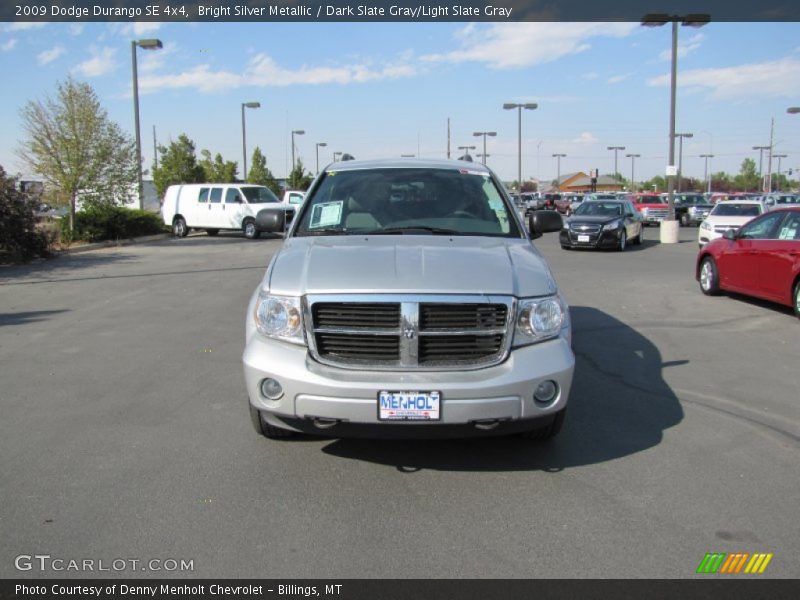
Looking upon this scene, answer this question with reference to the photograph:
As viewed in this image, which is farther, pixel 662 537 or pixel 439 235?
pixel 439 235

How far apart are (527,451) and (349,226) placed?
2.11 metres

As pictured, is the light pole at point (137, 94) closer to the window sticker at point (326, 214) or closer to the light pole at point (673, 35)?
the light pole at point (673, 35)

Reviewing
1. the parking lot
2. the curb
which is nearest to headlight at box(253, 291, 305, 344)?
the parking lot

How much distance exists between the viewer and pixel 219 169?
153 feet

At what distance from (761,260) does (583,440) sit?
679cm

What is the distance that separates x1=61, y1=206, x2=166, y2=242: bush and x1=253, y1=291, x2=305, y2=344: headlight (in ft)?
64.3

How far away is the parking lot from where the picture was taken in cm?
337

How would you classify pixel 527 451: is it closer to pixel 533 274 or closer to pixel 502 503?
pixel 502 503

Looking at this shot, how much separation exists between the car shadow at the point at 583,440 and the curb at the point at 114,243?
54.3 ft

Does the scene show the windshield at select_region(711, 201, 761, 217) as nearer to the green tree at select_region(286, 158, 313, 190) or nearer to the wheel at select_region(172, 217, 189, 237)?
the wheel at select_region(172, 217, 189, 237)

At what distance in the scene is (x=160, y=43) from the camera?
2330 centimetres

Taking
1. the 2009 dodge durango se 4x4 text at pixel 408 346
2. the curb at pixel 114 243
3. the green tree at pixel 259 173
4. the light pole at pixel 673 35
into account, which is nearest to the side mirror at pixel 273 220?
the 2009 dodge durango se 4x4 text at pixel 408 346

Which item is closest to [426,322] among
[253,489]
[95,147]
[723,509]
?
[253,489]

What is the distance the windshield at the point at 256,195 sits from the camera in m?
26.8
